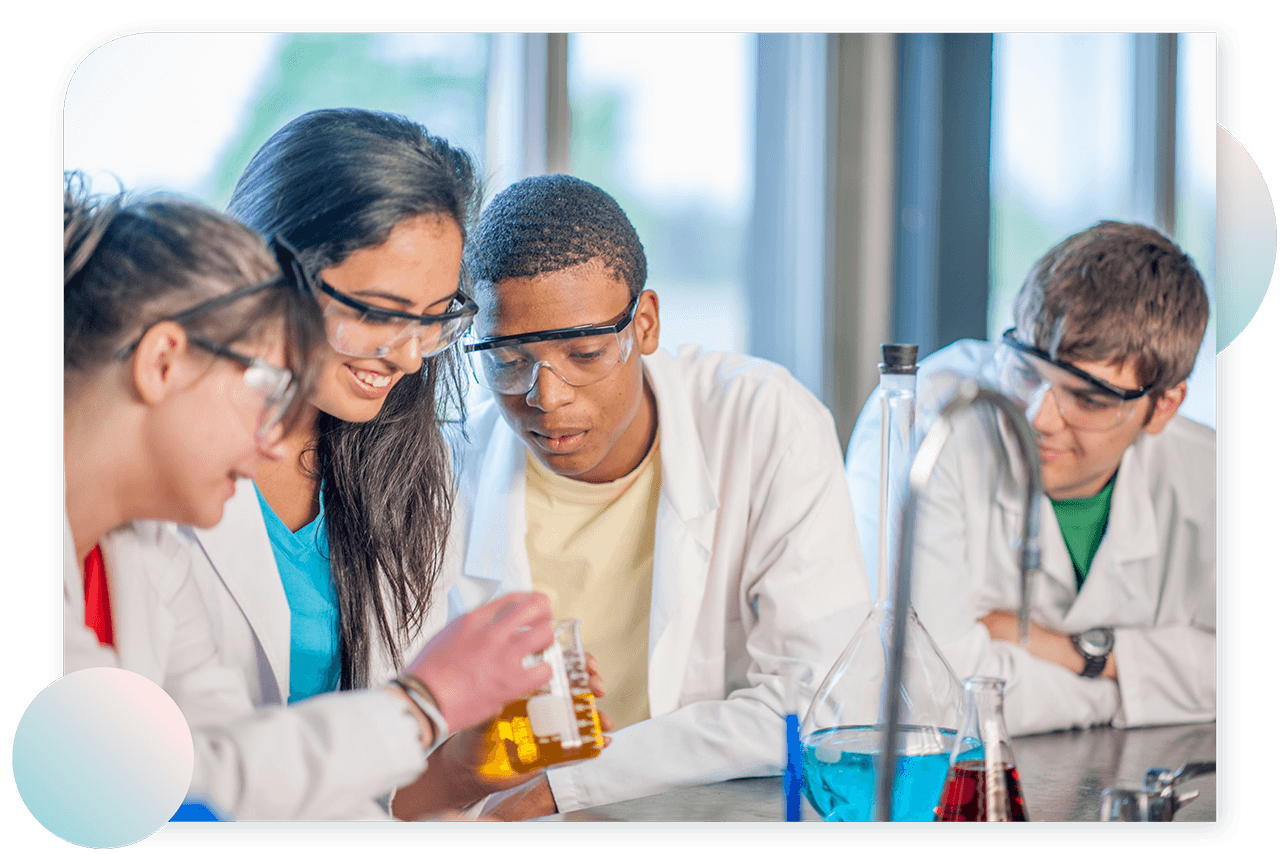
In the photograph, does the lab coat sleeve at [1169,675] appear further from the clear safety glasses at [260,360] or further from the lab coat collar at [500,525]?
the clear safety glasses at [260,360]

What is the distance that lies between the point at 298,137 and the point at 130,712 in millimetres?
734

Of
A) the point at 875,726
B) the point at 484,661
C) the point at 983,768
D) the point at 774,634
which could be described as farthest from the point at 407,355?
the point at 983,768

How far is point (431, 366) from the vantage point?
1.50 m

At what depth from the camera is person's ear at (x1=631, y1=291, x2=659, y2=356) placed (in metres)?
1.53

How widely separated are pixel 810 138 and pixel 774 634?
0.66 metres

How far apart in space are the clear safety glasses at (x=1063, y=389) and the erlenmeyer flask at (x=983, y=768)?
15.1 inches

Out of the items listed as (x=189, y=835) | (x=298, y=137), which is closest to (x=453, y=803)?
(x=189, y=835)

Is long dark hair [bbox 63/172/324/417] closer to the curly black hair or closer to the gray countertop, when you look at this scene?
the curly black hair

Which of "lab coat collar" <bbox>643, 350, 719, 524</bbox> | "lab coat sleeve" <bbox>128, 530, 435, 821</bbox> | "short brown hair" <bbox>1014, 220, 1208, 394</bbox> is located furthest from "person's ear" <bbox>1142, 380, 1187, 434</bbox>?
"lab coat sleeve" <bbox>128, 530, 435, 821</bbox>

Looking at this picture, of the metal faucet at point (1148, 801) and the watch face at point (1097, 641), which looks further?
the watch face at point (1097, 641)

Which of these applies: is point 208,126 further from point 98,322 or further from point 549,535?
point 549,535

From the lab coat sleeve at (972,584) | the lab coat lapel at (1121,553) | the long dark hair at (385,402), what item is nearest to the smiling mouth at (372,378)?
the long dark hair at (385,402)

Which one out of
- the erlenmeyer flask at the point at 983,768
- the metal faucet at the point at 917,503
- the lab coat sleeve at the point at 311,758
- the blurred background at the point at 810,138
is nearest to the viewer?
the metal faucet at the point at 917,503

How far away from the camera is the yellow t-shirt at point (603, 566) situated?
155cm
